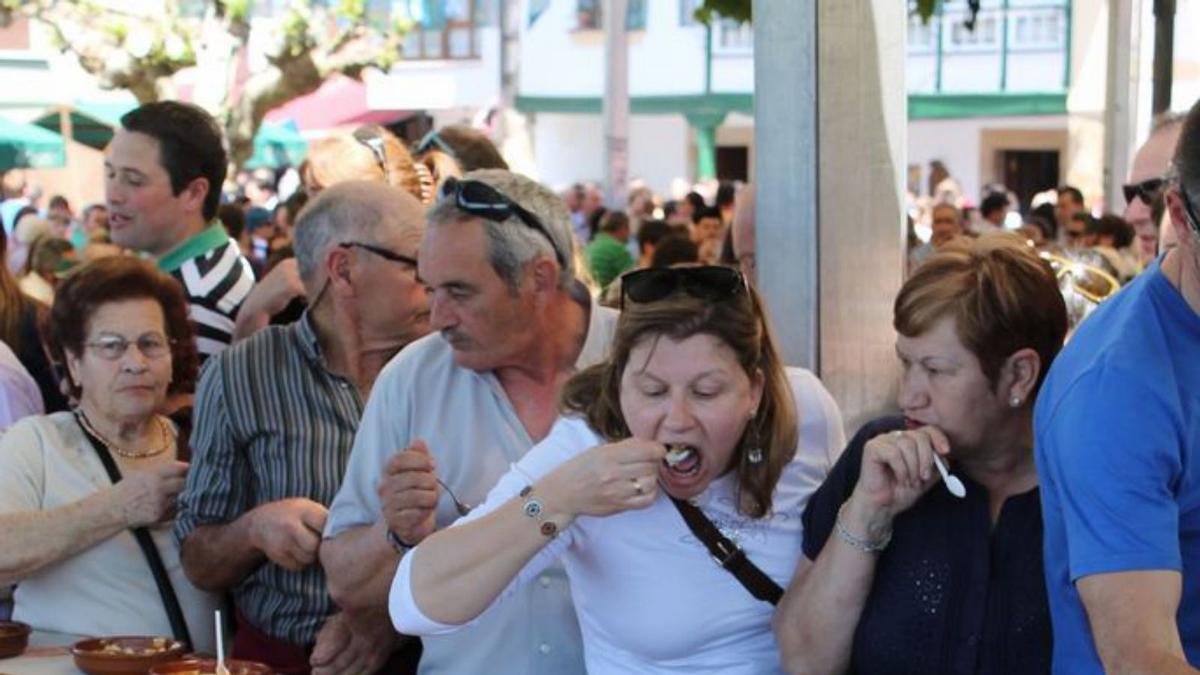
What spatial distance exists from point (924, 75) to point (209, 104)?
14775mm

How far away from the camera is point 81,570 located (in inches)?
183

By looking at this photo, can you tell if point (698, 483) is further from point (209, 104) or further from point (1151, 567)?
point (209, 104)

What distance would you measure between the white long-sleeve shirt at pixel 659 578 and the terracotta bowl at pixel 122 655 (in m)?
0.89

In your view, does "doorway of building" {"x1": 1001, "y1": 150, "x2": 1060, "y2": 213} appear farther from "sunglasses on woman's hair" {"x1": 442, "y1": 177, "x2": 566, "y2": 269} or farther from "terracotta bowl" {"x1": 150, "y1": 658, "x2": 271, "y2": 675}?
"terracotta bowl" {"x1": 150, "y1": 658, "x2": 271, "y2": 675}

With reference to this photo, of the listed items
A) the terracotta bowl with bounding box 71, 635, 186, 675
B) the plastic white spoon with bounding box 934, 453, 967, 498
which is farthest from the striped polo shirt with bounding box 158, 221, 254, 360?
the plastic white spoon with bounding box 934, 453, 967, 498

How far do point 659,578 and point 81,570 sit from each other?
6.00 ft

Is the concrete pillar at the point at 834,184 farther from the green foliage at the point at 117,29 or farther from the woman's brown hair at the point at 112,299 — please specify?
the green foliage at the point at 117,29

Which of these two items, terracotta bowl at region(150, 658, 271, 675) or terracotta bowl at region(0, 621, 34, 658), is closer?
terracotta bowl at region(150, 658, 271, 675)

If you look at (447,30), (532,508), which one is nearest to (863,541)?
(532,508)

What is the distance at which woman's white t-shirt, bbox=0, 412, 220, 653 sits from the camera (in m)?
4.63

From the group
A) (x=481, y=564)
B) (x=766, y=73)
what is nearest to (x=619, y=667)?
(x=481, y=564)

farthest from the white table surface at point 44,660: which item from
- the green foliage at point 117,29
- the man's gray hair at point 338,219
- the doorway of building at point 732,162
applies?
the doorway of building at point 732,162

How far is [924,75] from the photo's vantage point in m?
32.4

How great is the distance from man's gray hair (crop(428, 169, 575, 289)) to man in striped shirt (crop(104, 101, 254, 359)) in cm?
186
